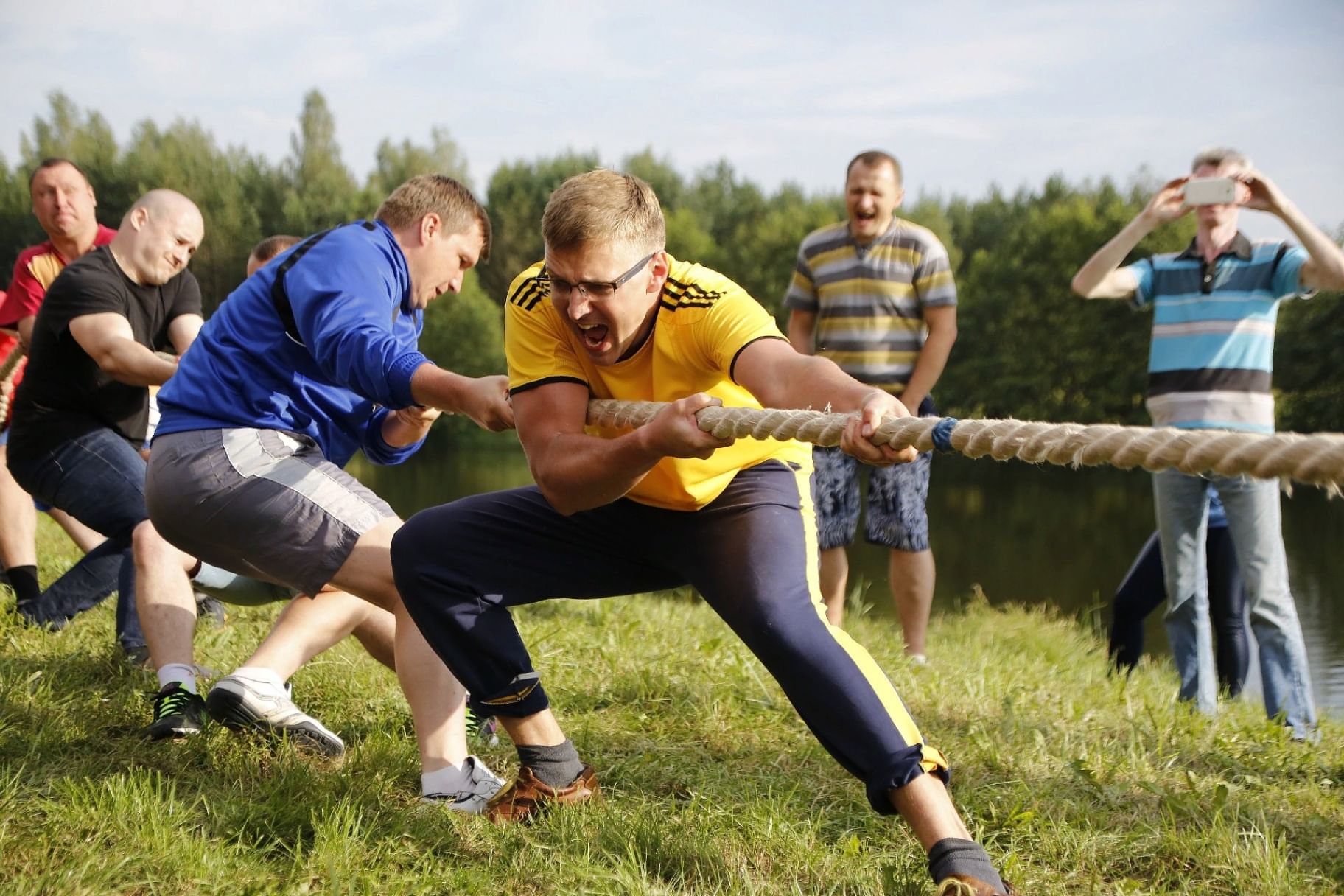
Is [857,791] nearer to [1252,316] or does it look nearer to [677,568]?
[677,568]

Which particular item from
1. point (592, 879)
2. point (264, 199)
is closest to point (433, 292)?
point (592, 879)

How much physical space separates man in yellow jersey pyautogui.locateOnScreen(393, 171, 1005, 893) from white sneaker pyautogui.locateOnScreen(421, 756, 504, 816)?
58mm

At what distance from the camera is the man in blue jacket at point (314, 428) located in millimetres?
3201

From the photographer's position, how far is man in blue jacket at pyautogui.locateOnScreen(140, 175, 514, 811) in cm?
320

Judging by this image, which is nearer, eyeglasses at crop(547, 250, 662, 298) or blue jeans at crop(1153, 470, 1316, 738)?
eyeglasses at crop(547, 250, 662, 298)

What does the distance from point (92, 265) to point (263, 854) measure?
2.48 m

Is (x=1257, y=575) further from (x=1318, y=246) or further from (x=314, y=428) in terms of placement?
(x=314, y=428)

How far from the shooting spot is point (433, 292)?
3791mm

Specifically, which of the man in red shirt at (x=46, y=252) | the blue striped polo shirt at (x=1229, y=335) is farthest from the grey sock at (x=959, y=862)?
the man in red shirt at (x=46, y=252)

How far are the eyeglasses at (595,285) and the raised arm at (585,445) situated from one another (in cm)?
26

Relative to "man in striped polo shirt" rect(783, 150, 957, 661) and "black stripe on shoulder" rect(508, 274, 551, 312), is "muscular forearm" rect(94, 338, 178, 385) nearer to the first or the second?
"black stripe on shoulder" rect(508, 274, 551, 312)

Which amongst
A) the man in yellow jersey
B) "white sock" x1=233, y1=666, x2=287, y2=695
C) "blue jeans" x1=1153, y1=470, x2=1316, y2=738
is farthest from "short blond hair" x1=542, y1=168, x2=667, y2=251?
"blue jeans" x1=1153, y1=470, x2=1316, y2=738

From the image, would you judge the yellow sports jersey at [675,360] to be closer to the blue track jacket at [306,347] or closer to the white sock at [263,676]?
the blue track jacket at [306,347]

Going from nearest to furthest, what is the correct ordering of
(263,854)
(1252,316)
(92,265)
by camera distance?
(263,854) → (92,265) → (1252,316)
